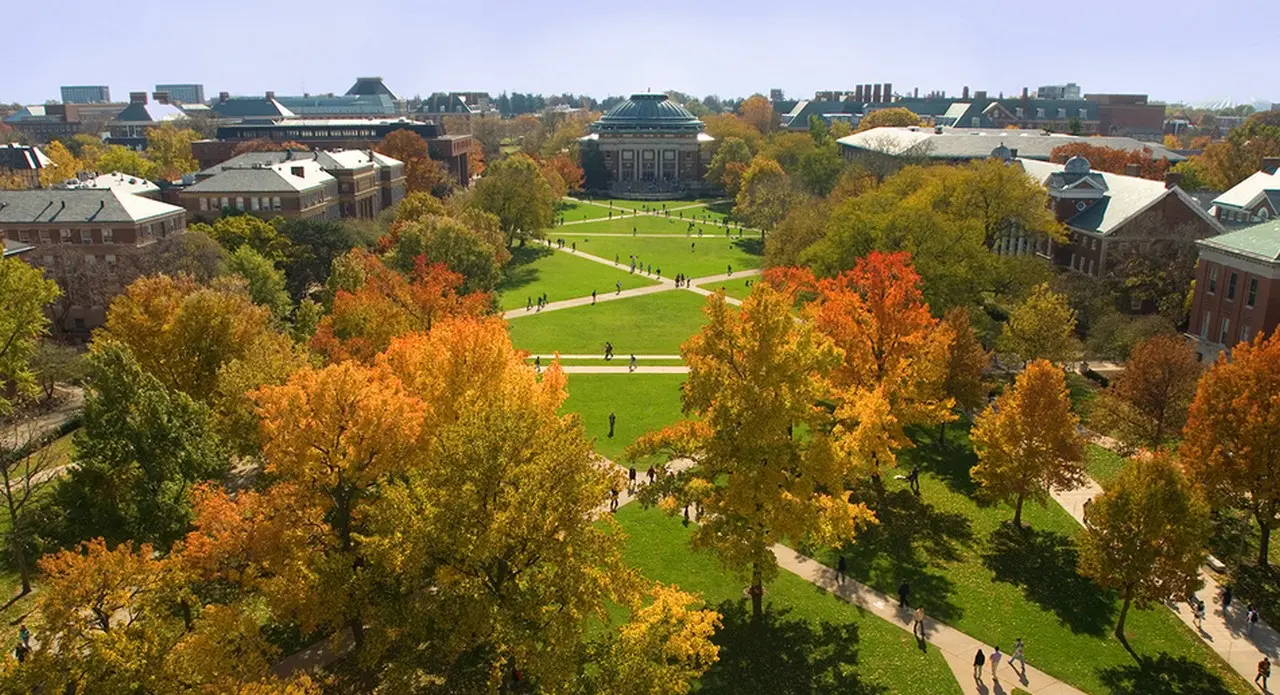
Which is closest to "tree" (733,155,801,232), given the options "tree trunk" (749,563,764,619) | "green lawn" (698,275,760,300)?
"green lawn" (698,275,760,300)

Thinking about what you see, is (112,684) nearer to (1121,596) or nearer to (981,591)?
(981,591)

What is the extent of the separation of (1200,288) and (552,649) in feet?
166

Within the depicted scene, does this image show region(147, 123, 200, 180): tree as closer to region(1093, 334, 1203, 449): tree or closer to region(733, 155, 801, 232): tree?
region(733, 155, 801, 232): tree

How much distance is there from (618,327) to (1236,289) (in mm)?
38582

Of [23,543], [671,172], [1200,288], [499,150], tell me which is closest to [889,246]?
[1200,288]

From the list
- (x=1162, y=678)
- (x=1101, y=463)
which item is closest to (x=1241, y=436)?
(x=1162, y=678)

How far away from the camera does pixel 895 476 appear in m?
41.8

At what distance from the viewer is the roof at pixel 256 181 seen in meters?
81.6

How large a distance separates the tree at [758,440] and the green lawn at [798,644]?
2.73m

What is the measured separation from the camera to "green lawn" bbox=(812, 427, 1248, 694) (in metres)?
27.5

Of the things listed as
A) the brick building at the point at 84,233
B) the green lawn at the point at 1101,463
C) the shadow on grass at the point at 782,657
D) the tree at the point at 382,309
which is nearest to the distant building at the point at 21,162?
the brick building at the point at 84,233

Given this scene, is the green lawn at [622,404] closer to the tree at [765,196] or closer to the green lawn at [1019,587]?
the green lawn at [1019,587]

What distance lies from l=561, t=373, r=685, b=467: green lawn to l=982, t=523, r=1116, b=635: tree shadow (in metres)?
15.7

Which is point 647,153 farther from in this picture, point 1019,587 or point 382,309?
point 1019,587
